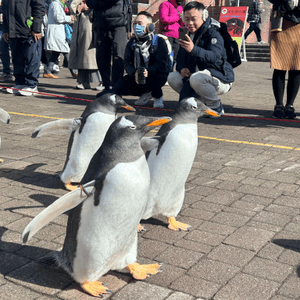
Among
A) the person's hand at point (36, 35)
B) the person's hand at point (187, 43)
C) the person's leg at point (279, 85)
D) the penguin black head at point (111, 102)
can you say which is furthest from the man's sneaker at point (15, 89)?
the penguin black head at point (111, 102)

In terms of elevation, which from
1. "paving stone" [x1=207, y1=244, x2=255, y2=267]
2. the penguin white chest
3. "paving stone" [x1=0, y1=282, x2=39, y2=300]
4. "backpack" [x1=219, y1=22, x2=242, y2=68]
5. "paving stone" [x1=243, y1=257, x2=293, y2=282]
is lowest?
"paving stone" [x1=207, y1=244, x2=255, y2=267]

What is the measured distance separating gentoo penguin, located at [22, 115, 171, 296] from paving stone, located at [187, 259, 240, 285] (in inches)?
18.2

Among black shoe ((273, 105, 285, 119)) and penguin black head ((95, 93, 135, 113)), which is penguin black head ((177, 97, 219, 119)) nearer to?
penguin black head ((95, 93, 135, 113))

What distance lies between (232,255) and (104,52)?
237 inches

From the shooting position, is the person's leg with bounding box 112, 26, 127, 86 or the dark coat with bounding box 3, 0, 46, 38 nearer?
the person's leg with bounding box 112, 26, 127, 86

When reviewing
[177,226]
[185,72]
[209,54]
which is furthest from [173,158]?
[185,72]

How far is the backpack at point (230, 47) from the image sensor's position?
255 inches

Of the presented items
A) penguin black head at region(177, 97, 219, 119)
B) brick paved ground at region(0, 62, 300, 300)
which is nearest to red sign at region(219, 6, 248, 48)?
brick paved ground at region(0, 62, 300, 300)

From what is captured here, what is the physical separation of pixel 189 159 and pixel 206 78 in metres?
3.53

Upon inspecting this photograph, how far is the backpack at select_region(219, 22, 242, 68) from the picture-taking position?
6.48 metres

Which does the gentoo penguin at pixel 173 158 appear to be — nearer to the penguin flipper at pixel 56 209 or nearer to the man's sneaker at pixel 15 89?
the penguin flipper at pixel 56 209

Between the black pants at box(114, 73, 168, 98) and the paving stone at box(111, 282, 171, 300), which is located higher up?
the black pants at box(114, 73, 168, 98)

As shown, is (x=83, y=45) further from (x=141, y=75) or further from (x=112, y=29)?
(x=141, y=75)

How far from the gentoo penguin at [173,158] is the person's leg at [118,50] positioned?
16.3ft
